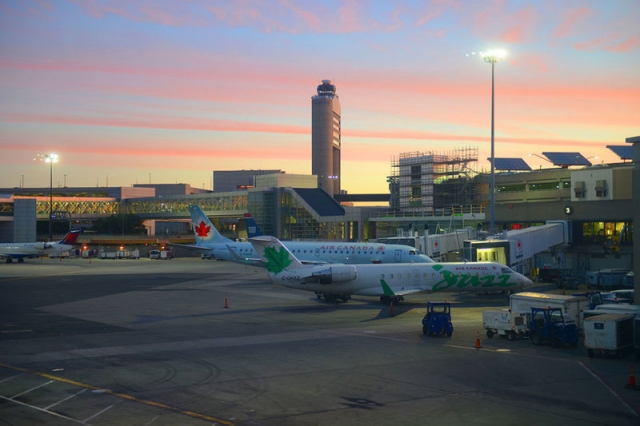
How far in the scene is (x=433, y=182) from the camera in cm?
11138

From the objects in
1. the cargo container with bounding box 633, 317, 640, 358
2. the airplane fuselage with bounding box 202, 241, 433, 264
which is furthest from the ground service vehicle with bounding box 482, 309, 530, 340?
the airplane fuselage with bounding box 202, 241, 433, 264

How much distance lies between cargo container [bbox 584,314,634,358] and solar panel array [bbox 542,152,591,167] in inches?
2592

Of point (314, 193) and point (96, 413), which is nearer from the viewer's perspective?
point (96, 413)

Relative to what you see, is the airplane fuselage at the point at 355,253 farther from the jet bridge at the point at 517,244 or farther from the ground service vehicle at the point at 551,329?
the ground service vehicle at the point at 551,329

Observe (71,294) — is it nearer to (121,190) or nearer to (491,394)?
(491,394)

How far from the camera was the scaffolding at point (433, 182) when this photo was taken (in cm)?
10725

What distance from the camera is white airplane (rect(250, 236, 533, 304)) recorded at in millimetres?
45000

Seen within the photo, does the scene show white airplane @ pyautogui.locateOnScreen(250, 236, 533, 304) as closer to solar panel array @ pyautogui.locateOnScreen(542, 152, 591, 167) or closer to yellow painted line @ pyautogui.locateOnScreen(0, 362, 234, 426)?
yellow painted line @ pyautogui.locateOnScreen(0, 362, 234, 426)

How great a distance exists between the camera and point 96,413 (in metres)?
19.7

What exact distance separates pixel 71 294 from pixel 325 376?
39.3 metres

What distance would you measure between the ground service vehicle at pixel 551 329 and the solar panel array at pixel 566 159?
63.0 metres

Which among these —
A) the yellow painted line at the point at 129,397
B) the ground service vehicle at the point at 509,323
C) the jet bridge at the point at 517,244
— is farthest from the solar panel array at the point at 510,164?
the yellow painted line at the point at 129,397

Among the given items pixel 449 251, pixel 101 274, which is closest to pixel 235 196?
pixel 101 274

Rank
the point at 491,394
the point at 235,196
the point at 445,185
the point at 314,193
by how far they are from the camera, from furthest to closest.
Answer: the point at 235,196, the point at 314,193, the point at 445,185, the point at 491,394
